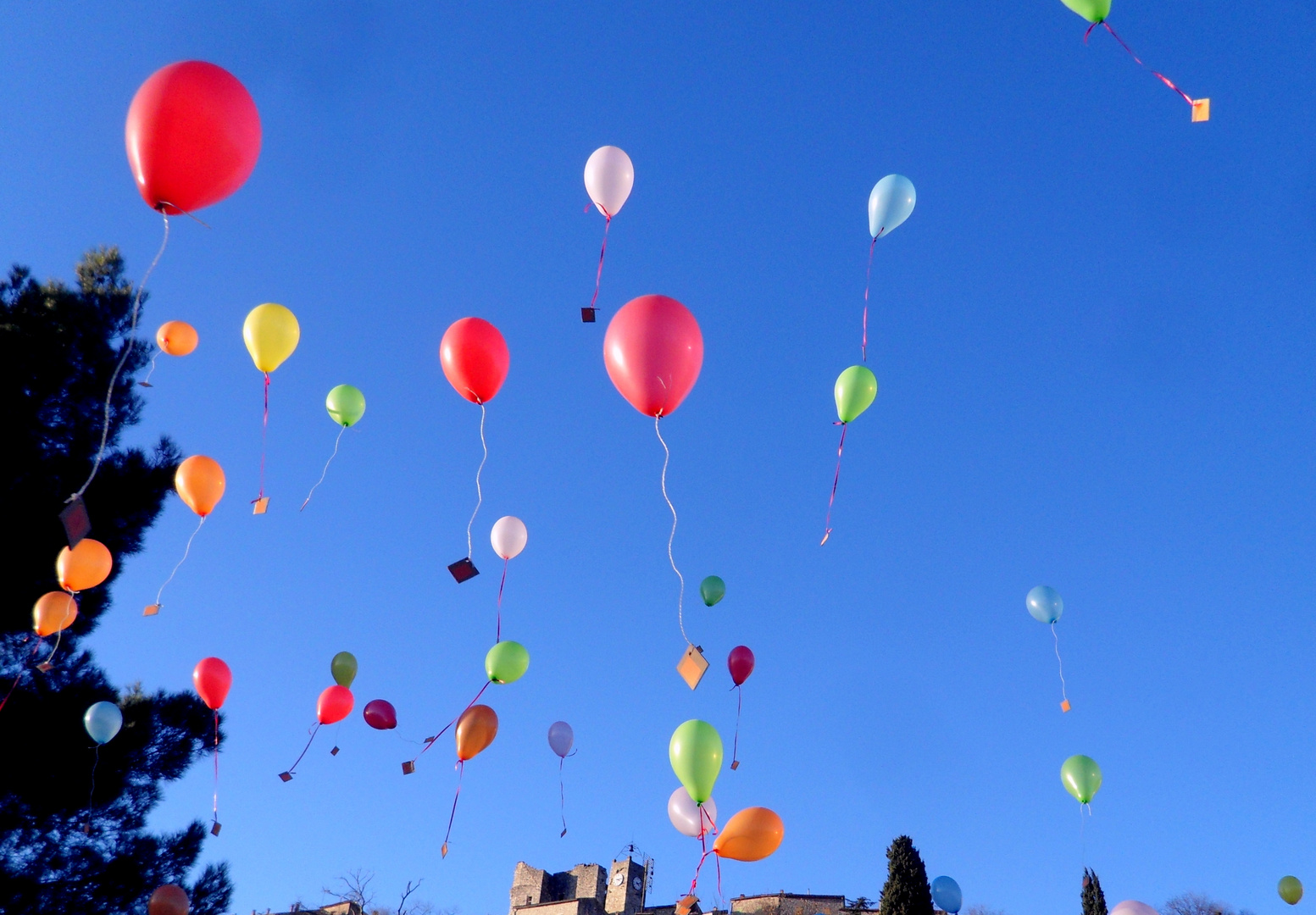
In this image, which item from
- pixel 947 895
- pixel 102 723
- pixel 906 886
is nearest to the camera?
pixel 102 723

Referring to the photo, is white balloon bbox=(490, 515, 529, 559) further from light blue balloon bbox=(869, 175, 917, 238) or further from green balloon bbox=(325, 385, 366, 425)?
light blue balloon bbox=(869, 175, 917, 238)

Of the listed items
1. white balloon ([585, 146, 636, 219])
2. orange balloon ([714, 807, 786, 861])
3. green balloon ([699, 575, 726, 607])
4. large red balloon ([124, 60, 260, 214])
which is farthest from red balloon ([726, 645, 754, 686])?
large red balloon ([124, 60, 260, 214])

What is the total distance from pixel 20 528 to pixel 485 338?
5.61m

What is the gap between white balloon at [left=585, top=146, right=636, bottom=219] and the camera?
611 centimetres

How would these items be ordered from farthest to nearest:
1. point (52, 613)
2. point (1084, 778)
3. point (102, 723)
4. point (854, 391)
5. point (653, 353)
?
point (1084, 778) → point (102, 723) → point (52, 613) → point (854, 391) → point (653, 353)

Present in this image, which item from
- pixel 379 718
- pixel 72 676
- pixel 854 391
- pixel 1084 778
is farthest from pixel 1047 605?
pixel 72 676

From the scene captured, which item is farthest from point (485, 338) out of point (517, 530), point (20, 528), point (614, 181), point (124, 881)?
→ point (124, 881)

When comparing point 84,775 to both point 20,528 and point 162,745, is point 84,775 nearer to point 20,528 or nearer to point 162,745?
point 162,745

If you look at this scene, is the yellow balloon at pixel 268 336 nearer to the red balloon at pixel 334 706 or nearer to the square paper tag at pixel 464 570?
the square paper tag at pixel 464 570

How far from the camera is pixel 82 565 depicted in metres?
7.04

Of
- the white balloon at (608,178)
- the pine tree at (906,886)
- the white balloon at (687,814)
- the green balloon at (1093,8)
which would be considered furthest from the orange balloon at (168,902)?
the pine tree at (906,886)

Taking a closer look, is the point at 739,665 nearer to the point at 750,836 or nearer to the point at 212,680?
the point at 750,836

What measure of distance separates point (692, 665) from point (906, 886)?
10.2 m

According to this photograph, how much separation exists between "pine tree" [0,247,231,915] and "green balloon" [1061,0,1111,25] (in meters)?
9.21
